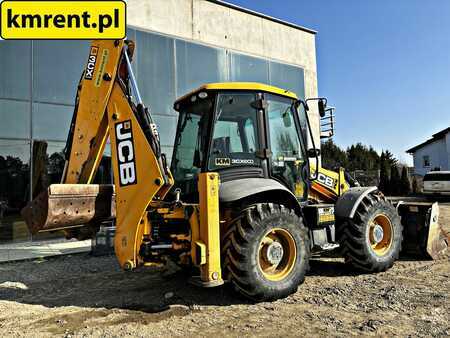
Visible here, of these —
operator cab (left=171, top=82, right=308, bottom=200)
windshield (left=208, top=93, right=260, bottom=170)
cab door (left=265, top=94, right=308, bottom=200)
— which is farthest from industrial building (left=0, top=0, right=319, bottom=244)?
cab door (left=265, top=94, right=308, bottom=200)

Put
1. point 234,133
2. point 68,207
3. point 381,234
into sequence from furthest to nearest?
point 381,234 < point 234,133 < point 68,207

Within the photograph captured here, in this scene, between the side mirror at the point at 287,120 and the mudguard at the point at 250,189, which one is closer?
the mudguard at the point at 250,189

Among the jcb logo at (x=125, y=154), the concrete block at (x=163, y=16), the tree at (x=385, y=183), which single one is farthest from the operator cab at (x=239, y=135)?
the tree at (x=385, y=183)

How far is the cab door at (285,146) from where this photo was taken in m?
5.30

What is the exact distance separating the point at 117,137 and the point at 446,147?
112 ft

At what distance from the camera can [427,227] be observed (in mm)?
6652

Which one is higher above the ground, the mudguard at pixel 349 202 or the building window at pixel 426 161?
the building window at pixel 426 161

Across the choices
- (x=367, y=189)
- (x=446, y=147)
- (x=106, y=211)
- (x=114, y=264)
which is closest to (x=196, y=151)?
(x=106, y=211)

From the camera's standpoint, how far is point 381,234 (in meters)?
6.06

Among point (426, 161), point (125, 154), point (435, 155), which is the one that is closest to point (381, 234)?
point (125, 154)

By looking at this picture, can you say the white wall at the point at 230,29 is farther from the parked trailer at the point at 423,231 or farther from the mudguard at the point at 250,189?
the parked trailer at the point at 423,231

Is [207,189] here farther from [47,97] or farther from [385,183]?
[385,183]

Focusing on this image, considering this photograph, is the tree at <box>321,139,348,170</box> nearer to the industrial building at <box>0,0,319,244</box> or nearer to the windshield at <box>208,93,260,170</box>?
the industrial building at <box>0,0,319,244</box>

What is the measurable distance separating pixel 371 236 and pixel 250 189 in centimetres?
241
